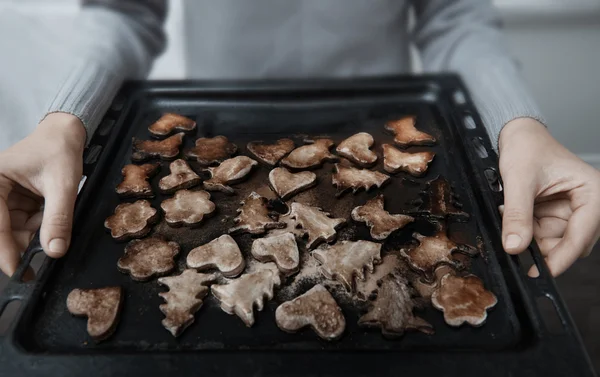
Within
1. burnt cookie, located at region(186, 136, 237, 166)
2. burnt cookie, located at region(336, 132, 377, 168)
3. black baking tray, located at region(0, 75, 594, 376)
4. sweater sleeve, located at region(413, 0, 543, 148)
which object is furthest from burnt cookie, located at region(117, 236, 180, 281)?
sweater sleeve, located at region(413, 0, 543, 148)

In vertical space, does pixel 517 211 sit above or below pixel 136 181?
above

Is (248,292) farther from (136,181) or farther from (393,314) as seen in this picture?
(136,181)

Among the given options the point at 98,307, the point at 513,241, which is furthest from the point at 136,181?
the point at 513,241

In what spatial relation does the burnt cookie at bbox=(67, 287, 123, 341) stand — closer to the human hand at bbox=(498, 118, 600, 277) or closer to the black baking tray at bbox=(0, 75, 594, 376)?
the black baking tray at bbox=(0, 75, 594, 376)

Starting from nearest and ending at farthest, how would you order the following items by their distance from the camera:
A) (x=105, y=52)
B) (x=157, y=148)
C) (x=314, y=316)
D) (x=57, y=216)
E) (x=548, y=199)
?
(x=314, y=316), (x=57, y=216), (x=548, y=199), (x=157, y=148), (x=105, y=52)

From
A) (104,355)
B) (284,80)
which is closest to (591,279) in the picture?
(284,80)

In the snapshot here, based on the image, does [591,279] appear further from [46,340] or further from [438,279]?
[46,340]
